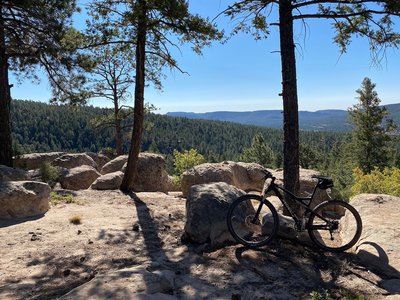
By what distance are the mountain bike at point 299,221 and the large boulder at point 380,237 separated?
0.85ft

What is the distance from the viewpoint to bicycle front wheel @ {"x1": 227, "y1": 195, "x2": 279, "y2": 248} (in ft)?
18.8

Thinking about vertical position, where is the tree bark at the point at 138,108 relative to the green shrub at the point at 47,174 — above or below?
above

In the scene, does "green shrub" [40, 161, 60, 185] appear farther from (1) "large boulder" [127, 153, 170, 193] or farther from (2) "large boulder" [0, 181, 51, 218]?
(2) "large boulder" [0, 181, 51, 218]

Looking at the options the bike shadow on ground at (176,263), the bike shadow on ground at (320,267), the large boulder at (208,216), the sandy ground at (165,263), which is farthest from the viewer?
the large boulder at (208,216)

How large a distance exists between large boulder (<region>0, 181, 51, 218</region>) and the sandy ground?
39 centimetres

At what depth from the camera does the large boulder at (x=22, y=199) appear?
7977mm

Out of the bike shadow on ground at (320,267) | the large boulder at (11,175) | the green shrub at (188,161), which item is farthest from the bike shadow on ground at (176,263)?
the green shrub at (188,161)

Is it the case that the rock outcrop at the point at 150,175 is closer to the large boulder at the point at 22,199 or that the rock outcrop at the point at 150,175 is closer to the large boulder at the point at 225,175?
the large boulder at the point at 225,175

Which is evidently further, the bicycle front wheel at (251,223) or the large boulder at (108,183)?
the large boulder at (108,183)

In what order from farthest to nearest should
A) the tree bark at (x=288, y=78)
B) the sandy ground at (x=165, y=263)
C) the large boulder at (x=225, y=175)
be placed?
the large boulder at (x=225, y=175)
the tree bark at (x=288, y=78)
the sandy ground at (x=165, y=263)

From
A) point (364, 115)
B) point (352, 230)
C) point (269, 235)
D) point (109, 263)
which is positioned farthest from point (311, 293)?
point (364, 115)

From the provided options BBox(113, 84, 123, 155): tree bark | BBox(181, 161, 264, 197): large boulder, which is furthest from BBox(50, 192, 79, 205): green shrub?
BBox(113, 84, 123, 155): tree bark

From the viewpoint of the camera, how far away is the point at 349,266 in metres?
5.11

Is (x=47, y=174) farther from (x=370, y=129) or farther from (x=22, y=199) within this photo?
(x=370, y=129)
